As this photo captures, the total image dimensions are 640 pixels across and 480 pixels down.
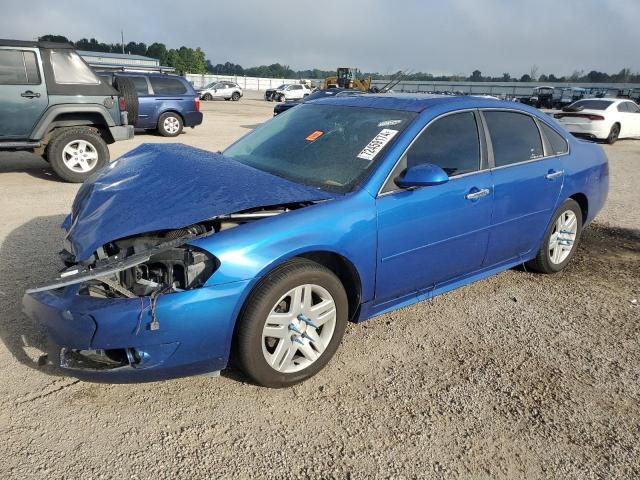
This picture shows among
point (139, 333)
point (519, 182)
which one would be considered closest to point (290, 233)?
point (139, 333)

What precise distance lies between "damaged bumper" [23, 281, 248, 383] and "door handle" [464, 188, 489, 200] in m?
1.81

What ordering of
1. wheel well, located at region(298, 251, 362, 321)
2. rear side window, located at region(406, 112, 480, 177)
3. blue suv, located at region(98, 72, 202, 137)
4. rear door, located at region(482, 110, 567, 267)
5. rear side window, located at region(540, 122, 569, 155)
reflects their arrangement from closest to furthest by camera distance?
wheel well, located at region(298, 251, 362, 321) → rear side window, located at region(406, 112, 480, 177) → rear door, located at region(482, 110, 567, 267) → rear side window, located at region(540, 122, 569, 155) → blue suv, located at region(98, 72, 202, 137)

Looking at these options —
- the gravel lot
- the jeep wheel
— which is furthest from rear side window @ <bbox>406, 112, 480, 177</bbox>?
the jeep wheel

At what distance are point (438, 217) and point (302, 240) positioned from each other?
1097mm

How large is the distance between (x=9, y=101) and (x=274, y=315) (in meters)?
6.80

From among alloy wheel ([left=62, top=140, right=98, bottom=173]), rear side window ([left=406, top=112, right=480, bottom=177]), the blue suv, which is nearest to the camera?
rear side window ([left=406, top=112, right=480, bottom=177])

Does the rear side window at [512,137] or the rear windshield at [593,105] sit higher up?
the rear side window at [512,137]

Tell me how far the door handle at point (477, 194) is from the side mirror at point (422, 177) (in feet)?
1.54

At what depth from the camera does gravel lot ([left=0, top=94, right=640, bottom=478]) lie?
233cm

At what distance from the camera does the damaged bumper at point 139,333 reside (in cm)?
237

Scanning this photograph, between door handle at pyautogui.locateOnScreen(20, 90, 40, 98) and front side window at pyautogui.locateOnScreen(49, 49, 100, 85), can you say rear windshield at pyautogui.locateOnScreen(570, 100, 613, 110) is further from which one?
door handle at pyautogui.locateOnScreen(20, 90, 40, 98)

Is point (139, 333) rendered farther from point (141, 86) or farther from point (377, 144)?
point (141, 86)

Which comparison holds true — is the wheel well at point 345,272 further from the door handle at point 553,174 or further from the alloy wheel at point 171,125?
the alloy wheel at point 171,125

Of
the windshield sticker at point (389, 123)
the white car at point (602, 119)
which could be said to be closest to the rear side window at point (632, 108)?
the white car at point (602, 119)
